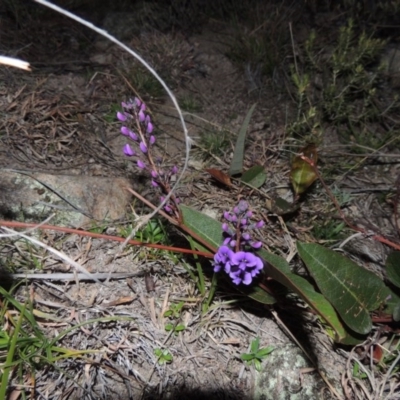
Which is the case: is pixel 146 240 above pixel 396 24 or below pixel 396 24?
below

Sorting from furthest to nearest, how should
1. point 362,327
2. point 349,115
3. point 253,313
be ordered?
point 349,115 → point 253,313 → point 362,327

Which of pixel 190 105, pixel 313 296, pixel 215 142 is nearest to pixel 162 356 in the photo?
pixel 313 296

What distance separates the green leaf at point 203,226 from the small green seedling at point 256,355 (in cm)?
31

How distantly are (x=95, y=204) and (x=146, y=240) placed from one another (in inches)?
9.6

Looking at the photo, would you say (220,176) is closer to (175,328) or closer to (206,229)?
(206,229)

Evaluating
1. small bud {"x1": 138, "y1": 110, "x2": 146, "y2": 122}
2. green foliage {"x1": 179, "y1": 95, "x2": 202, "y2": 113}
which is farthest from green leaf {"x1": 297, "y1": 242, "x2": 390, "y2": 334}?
green foliage {"x1": 179, "y1": 95, "x2": 202, "y2": 113}

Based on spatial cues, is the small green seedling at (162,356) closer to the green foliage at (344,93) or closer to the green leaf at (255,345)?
the green leaf at (255,345)

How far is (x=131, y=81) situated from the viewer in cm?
222

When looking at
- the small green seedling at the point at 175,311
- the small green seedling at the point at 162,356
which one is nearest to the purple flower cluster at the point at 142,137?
the small green seedling at the point at 175,311

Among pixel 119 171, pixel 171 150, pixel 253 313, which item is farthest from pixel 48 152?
pixel 253 313

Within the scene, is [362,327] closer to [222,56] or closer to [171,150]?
[171,150]

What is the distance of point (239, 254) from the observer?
127 cm

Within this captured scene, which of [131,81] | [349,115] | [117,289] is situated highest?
[349,115]

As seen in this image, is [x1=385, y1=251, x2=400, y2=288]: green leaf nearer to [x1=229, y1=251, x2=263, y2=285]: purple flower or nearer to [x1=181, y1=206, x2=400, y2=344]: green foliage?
[x1=181, y1=206, x2=400, y2=344]: green foliage
